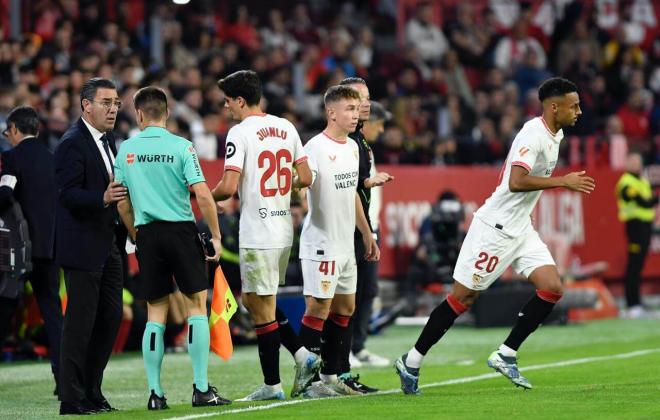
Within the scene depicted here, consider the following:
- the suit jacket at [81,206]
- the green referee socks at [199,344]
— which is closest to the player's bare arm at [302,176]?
the green referee socks at [199,344]

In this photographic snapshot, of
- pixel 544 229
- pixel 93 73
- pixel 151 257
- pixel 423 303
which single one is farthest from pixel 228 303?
pixel 544 229

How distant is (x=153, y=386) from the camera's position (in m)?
9.25

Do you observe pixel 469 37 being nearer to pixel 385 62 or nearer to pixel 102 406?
pixel 385 62

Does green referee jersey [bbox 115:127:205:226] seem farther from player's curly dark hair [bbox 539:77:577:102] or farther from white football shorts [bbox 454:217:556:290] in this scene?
player's curly dark hair [bbox 539:77:577:102]

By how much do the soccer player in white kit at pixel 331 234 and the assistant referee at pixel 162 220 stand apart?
1004 millimetres

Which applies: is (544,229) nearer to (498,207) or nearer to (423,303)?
(423,303)

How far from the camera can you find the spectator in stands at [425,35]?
2592 cm

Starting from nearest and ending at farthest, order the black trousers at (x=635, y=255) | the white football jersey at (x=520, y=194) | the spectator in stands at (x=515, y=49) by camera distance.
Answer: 1. the white football jersey at (x=520, y=194)
2. the black trousers at (x=635, y=255)
3. the spectator in stands at (x=515, y=49)

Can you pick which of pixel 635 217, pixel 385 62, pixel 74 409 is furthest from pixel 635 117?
pixel 74 409

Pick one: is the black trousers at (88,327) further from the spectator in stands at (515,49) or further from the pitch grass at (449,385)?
the spectator in stands at (515,49)

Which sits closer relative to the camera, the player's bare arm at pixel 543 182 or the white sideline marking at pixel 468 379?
the white sideline marking at pixel 468 379

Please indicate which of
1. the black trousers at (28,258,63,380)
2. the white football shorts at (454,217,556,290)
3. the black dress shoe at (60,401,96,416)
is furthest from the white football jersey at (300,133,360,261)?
the black trousers at (28,258,63,380)

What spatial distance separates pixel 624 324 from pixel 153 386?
1052cm

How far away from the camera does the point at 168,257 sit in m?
9.20
